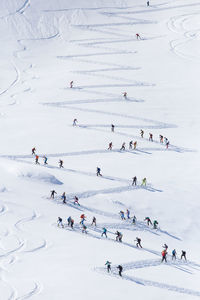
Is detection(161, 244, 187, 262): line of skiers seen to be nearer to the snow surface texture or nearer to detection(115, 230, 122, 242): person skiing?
the snow surface texture

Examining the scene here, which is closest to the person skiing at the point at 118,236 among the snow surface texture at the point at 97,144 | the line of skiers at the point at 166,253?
the snow surface texture at the point at 97,144

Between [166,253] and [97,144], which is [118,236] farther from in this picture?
[97,144]

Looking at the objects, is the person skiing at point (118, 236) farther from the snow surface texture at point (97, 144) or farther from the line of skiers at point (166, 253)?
the line of skiers at point (166, 253)

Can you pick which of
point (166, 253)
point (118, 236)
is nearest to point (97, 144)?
point (118, 236)

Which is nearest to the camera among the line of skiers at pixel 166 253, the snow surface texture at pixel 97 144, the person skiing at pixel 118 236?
the snow surface texture at pixel 97 144

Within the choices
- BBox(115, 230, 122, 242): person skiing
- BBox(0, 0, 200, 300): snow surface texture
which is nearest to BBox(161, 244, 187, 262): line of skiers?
BBox(0, 0, 200, 300): snow surface texture

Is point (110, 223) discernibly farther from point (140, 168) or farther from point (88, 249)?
point (140, 168)

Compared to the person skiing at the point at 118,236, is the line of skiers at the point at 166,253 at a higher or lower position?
lower

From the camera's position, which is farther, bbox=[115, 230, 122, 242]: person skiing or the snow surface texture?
bbox=[115, 230, 122, 242]: person skiing

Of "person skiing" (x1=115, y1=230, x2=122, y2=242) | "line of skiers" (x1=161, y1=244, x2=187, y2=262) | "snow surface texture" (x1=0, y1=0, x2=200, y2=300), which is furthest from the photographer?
"person skiing" (x1=115, y1=230, x2=122, y2=242)

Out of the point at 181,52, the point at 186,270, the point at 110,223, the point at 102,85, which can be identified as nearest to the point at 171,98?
the point at 102,85
